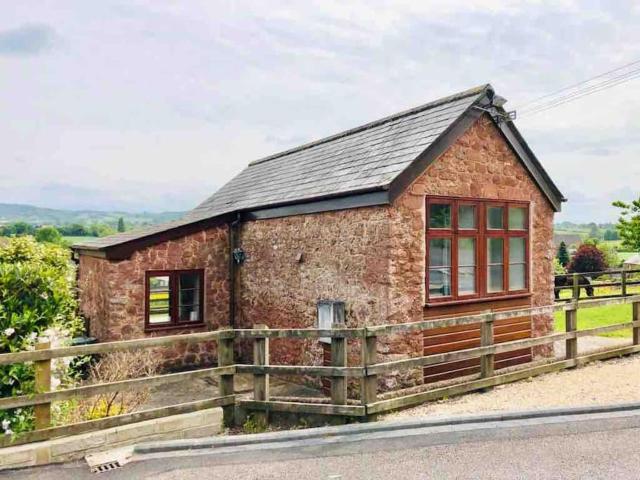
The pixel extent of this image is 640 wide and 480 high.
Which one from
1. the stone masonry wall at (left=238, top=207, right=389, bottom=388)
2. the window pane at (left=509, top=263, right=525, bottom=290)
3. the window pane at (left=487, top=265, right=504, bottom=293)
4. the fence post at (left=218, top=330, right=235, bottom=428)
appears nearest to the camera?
the fence post at (left=218, top=330, right=235, bottom=428)

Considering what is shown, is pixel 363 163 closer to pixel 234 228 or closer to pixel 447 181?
pixel 447 181

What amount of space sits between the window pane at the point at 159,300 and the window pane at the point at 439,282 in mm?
6224

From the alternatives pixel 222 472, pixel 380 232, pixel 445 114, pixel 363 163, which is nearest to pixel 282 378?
pixel 380 232


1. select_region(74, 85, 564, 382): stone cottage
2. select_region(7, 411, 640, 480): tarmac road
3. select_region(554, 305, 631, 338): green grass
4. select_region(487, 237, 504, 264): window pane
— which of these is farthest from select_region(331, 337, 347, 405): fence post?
select_region(554, 305, 631, 338): green grass

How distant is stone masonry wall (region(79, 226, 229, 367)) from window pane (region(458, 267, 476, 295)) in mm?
5897

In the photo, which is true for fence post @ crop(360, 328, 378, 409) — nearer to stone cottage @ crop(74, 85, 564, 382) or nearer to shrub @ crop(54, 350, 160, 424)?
stone cottage @ crop(74, 85, 564, 382)

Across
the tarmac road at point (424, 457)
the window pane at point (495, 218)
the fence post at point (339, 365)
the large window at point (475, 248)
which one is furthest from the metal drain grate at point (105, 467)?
the window pane at point (495, 218)

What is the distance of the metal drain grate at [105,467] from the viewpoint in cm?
488

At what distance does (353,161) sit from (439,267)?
296 cm

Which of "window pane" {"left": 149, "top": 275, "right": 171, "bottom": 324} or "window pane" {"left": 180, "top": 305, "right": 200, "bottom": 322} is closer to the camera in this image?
"window pane" {"left": 149, "top": 275, "right": 171, "bottom": 324}

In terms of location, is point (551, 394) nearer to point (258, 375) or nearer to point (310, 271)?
point (258, 375)

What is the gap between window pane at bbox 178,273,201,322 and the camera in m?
11.8

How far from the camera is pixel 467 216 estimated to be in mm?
9172

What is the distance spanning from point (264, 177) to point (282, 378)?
253 inches
